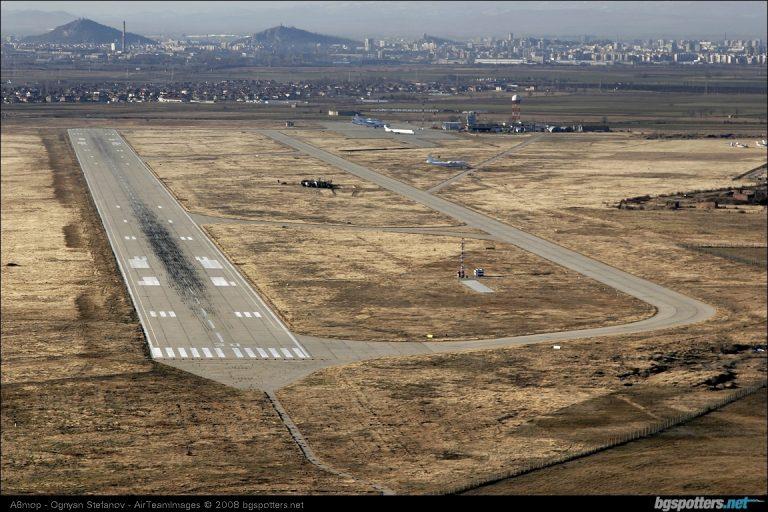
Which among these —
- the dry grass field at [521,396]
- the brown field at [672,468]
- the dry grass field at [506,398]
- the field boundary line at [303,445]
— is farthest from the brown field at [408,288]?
the brown field at [672,468]

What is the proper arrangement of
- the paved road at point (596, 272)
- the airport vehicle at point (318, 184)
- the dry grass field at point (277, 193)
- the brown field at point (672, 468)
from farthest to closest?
the airport vehicle at point (318, 184) → the dry grass field at point (277, 193) → the paved road at point (596, 272) → the brown field at point (672, 468)

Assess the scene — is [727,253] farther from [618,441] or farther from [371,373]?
[618,441]

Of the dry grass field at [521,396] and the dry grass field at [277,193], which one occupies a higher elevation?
the dry grass field at [277,193]

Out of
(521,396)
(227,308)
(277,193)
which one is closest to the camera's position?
(521,396)

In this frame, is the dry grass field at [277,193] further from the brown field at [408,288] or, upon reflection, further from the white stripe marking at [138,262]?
the white stripe marking at [138,262]

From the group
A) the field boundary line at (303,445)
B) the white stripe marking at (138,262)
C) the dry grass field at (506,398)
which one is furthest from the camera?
the white stripe marking at (138,262)
